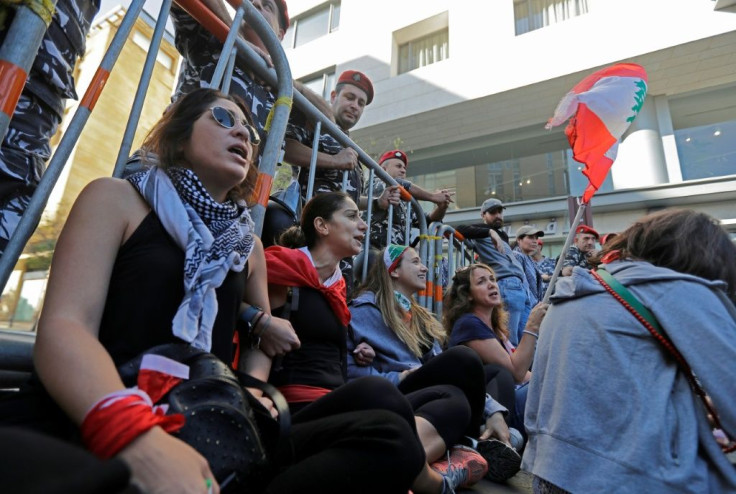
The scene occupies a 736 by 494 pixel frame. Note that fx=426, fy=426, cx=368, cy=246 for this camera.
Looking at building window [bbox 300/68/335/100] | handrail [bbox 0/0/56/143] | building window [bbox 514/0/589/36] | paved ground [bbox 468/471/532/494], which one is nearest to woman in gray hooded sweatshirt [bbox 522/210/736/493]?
paved ground [bbox 468/471/532/494]

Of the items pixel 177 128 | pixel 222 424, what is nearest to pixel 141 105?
pixel 177 128

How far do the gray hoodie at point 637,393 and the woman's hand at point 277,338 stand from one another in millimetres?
969

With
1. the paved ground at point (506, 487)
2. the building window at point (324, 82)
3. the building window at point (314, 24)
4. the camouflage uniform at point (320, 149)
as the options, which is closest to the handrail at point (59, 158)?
the camouflage uniform at point (320, 149)

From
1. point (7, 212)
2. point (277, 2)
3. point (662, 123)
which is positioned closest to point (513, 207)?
point (662, 123)

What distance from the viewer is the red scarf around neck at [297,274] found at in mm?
2031

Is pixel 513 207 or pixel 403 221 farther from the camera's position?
pixel 513 207

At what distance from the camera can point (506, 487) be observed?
83.0 inches

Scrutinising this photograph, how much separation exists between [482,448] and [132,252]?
191cm

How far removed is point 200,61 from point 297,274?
1.22 metres

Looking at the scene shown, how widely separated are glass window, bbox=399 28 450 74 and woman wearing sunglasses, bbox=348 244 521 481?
425 inches

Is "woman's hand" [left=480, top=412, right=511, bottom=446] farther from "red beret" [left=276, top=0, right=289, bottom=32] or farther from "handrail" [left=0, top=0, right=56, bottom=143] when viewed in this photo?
"red beret" [left=276, top=0, right=289, bottom=32]

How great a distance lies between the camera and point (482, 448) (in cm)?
219

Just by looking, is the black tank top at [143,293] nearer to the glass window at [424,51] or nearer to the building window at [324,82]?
the glass window at [424,51]

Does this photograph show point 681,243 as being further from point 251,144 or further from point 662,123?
point 662,123
